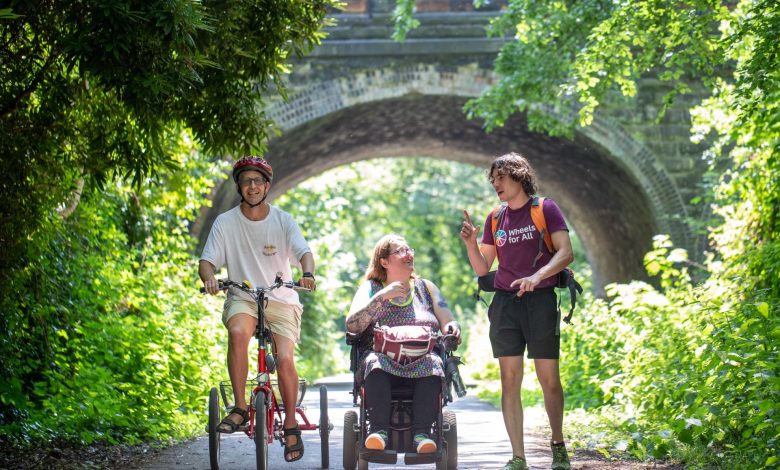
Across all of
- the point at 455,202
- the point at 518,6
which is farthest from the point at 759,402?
the point at 455,202

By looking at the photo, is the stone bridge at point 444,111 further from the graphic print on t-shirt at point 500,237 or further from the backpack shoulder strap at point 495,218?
the graphic print on t-shirt at point 500,237

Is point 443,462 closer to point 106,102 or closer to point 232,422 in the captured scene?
point 232,422

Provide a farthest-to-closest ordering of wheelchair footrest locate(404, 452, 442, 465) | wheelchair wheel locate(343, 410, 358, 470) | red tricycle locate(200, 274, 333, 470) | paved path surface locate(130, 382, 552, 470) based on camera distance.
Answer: paved path surface locate(130, 382, 552, 470)
wheelchair wheel locate(343, 410, 358, 470)
red tricycle locate(200, 274, 333, 470)
wheelchair footrest locate(404, 452, 442, 465)

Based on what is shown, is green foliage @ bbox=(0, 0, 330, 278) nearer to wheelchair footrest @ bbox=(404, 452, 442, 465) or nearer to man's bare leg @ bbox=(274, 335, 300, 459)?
man's bare leg @ bbox=(274, 335, 300, 459)

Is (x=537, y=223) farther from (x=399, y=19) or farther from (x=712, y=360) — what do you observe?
(x=399, y=19)

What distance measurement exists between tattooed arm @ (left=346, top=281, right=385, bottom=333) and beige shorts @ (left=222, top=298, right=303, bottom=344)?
0.46m

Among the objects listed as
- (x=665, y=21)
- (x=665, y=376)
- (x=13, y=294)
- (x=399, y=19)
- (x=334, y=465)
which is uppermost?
(x=399, y=19)

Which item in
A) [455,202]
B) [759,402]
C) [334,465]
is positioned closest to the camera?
[759,402]

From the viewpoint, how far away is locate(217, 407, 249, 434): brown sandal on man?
6254 millimetres

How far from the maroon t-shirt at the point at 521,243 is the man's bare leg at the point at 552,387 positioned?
43 cm

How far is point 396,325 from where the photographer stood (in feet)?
20.3

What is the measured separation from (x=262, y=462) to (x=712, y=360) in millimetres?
2586

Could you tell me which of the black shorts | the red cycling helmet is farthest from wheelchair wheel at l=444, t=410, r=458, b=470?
the red cycling helmet

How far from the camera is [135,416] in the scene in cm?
870
